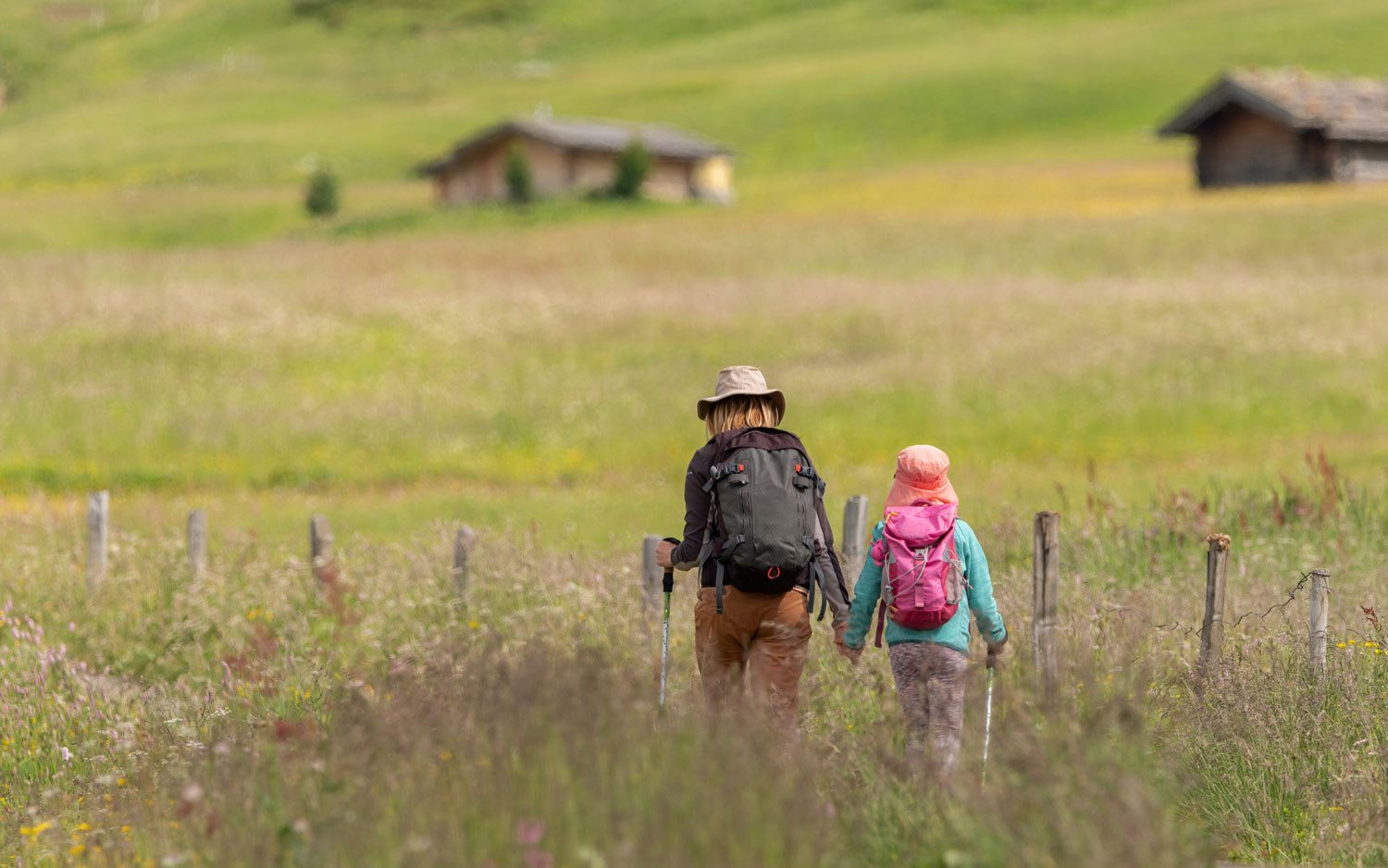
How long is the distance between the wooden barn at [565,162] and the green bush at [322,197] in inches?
195

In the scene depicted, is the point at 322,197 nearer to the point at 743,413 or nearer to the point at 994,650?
the point at 743,413

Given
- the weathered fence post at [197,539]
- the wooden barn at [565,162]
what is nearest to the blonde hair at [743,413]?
the weathered fence post at [197,539]

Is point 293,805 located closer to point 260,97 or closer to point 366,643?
point 366,643

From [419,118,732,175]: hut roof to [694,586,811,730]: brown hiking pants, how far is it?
187 ft

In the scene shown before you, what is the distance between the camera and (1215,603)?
6969 millimetres

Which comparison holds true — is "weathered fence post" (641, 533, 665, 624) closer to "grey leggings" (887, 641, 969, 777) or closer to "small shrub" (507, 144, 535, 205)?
"grey leggings" (887, 641, 969, 777)

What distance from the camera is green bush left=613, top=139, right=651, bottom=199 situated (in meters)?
57.4

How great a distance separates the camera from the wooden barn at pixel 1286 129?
150 feet

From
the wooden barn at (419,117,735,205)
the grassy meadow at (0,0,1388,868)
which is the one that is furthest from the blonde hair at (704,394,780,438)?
the wooden barn at (419,117,735,205)

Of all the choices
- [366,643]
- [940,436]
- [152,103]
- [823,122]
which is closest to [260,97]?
[152,103]

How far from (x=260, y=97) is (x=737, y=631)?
377ft

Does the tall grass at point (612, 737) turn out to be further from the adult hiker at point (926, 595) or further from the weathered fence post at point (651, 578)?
the adult hiker at point (926, 595)

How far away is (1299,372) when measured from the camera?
67.3 feet

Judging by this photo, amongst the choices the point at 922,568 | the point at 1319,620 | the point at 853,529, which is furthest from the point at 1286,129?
Result: the point at 922,568
